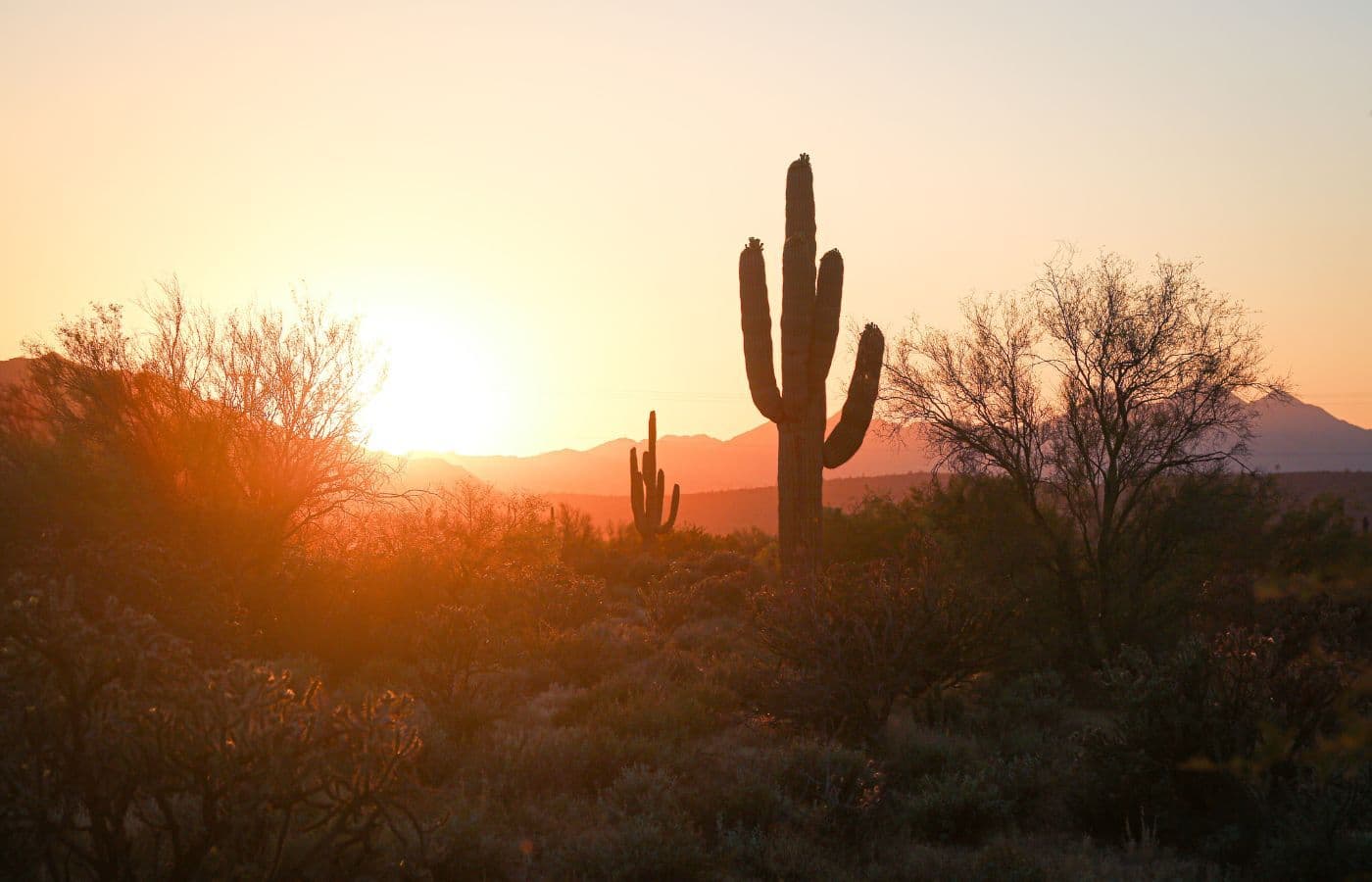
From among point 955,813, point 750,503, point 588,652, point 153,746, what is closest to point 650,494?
point 588,652

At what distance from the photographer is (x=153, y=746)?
520cm

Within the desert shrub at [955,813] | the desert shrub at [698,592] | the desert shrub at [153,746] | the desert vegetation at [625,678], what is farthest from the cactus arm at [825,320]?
the desert shrub at [153,746]

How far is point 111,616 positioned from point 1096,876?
6798 millimetres

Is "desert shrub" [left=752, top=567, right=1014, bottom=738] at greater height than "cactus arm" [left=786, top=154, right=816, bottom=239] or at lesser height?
lesser

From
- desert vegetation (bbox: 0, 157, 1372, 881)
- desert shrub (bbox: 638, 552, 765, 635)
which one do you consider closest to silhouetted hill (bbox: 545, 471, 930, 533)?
desert shrub (bbox: 638, 552, 765, 635)

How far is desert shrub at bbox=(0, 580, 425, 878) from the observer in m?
5.18

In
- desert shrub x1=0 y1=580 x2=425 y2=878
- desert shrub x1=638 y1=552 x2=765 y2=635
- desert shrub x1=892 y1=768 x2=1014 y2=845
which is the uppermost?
desert shrub x1=0 y1=580 x2=425 y2=878

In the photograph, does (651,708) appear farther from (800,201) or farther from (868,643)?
(800,201)

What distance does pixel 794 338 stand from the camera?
17609mm

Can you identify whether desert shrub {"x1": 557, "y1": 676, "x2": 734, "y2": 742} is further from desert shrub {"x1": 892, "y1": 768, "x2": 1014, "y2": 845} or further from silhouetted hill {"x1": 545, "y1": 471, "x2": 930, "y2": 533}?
silhouetted hill {"x1": 545, "y1": 471, "x2": 930, "y2": 533}

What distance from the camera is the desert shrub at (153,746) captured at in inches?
204

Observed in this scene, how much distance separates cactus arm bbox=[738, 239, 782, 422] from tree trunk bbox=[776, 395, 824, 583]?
509 mm

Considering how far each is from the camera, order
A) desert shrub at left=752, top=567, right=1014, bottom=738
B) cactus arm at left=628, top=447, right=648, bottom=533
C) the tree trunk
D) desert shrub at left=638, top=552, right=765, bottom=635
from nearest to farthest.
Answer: desert shrub at left=752, top=567, right=1014, bottom=738 < the tree trunk < desert shrub at left=638, top=552, right=765, bottom=635 < cactus arm at left=628, top=447, right=648, bottom=533

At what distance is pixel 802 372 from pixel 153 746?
13573mm
